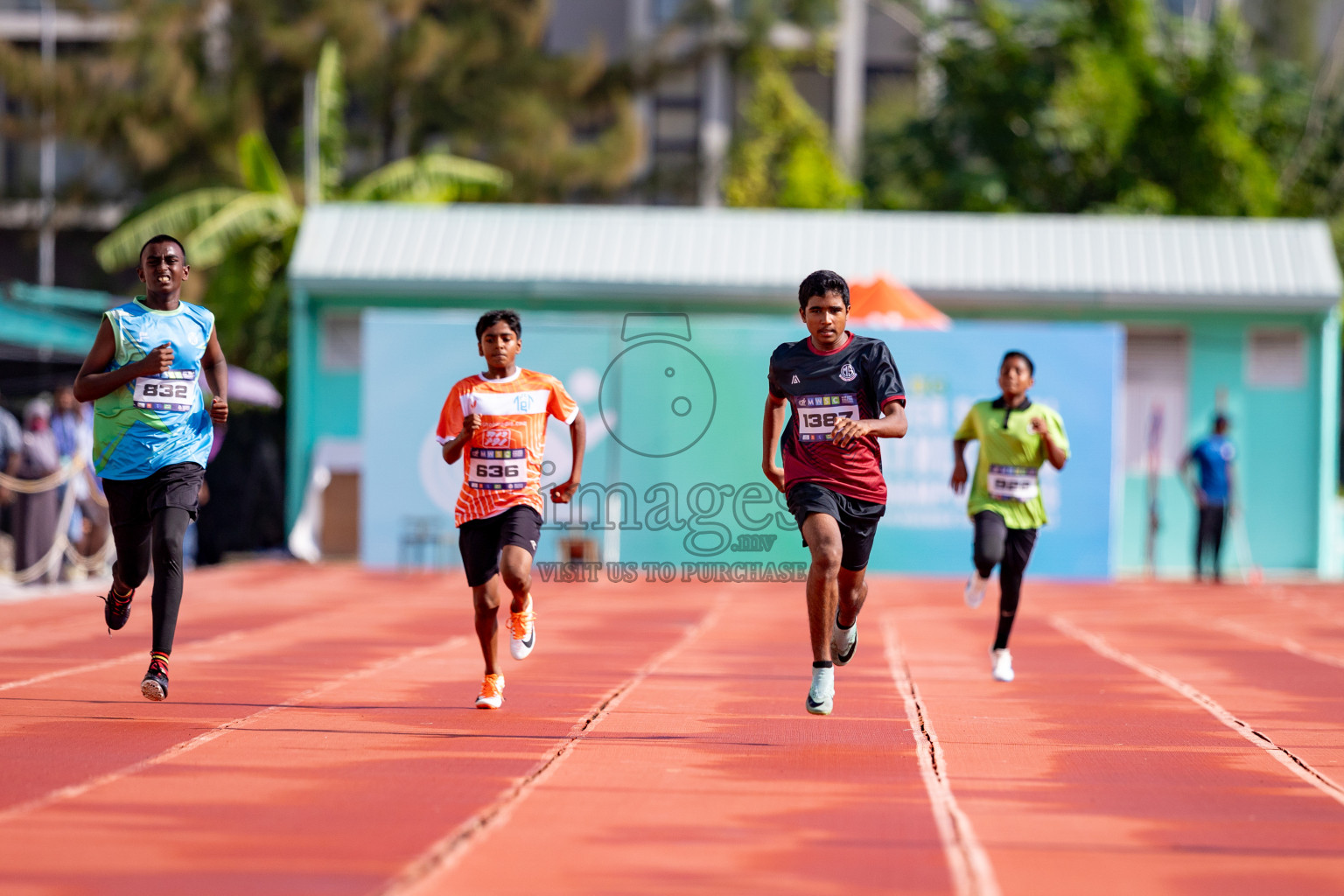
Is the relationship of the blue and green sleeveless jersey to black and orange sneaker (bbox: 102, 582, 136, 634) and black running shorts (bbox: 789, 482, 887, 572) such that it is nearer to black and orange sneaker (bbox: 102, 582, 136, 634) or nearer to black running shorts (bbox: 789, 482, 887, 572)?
black and orange sneaker (bbox: 102, 582, 136, 634)

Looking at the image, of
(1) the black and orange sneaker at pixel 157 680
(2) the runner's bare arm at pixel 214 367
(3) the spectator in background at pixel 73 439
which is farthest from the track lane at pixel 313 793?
(3) the spectator in background at pixel 73 439

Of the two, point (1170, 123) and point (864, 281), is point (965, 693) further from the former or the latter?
point (1170, 123)

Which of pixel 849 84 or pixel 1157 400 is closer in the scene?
pixel 1157 400

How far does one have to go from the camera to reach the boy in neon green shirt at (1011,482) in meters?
9.91

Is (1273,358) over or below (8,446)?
over

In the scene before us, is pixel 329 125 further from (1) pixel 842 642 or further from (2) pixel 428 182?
(1) pixel 842 642

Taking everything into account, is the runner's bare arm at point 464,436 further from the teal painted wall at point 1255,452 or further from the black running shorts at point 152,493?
the teal painted wall at point 1255,452

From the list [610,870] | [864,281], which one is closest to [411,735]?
[610,870]

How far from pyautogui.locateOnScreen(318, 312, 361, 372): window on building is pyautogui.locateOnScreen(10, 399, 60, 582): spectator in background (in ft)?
19.6

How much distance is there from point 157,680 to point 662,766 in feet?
8.41

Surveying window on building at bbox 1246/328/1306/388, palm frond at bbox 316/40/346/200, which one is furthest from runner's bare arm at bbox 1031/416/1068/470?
palm frond at bbox 316/40/346/200

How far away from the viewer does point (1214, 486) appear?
774 inches

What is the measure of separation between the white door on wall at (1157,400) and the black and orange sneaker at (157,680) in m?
15.9

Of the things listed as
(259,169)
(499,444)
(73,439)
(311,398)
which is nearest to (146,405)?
(499,444)
